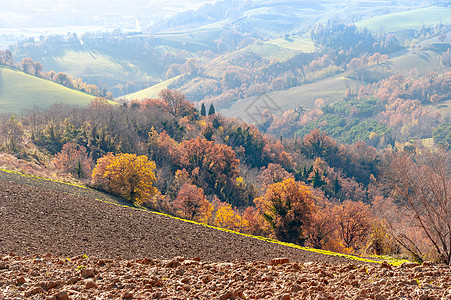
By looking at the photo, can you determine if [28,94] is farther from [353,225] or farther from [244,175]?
[353,225]

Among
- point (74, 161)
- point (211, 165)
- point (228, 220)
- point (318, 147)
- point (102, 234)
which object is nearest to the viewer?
point (102, 234)

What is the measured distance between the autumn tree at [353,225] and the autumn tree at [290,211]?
1549 cm

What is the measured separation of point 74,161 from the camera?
7181 centimetres

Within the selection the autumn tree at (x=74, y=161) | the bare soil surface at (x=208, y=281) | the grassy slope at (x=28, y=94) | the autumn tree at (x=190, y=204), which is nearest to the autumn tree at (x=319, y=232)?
the autumn tree at (x=190, y=204)

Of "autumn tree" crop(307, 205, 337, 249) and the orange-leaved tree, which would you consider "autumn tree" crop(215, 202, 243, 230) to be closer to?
"autumn tree" crop(307, 205, 337, 249)

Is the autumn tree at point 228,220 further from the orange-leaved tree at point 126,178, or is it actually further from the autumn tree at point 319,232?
the orange-leaved tree at point 126,178

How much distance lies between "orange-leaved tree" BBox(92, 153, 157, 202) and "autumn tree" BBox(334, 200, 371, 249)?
32993mm

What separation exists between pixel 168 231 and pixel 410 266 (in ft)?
64.6

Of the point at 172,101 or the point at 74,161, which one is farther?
the point at 172,101

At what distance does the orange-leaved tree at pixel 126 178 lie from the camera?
5275cm

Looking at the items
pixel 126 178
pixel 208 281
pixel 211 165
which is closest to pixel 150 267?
pixel 208 281

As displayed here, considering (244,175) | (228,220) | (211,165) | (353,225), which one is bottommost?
(244,175)

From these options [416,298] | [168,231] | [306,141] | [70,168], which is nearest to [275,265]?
[416,298]

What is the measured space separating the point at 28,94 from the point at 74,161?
109 metres
